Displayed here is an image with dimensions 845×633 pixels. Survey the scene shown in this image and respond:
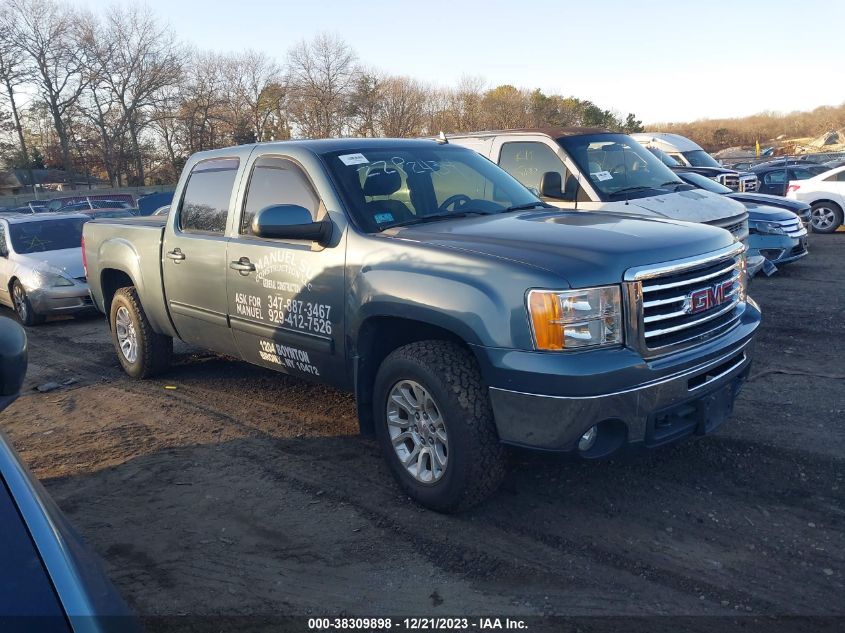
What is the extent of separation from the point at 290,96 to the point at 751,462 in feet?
152

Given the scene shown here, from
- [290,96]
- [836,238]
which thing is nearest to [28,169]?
[290,96]

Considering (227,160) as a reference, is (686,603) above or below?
below

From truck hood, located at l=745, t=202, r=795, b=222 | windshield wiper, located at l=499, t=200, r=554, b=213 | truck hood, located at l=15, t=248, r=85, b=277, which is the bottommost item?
truck hood, located at l=745, t=202, r=795, b=222

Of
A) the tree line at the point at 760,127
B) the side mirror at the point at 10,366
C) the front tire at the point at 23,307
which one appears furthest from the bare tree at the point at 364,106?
the side mirror at the point at 10,366

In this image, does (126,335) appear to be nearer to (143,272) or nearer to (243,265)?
(143,272)

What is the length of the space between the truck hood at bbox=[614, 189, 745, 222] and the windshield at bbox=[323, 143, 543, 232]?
9.19 feet

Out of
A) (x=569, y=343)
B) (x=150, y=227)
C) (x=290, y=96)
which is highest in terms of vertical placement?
(x=290, y=96)

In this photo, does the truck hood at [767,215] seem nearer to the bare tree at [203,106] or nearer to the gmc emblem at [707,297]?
the gmc emblem at [707,297]

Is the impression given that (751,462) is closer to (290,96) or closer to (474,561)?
(474,561)

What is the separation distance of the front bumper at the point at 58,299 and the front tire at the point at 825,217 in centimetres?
1433

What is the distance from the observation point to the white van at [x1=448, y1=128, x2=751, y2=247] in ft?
25.2

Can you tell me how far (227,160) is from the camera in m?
5.43

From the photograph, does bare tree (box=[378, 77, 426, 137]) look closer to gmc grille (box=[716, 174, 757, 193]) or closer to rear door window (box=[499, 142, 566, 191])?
gmc grille (box=[716, 174, 757, 193])

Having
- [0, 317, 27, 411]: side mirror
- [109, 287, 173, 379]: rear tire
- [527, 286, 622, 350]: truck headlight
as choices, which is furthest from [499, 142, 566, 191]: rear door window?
[0, 317, 27, 411]: side mirror
